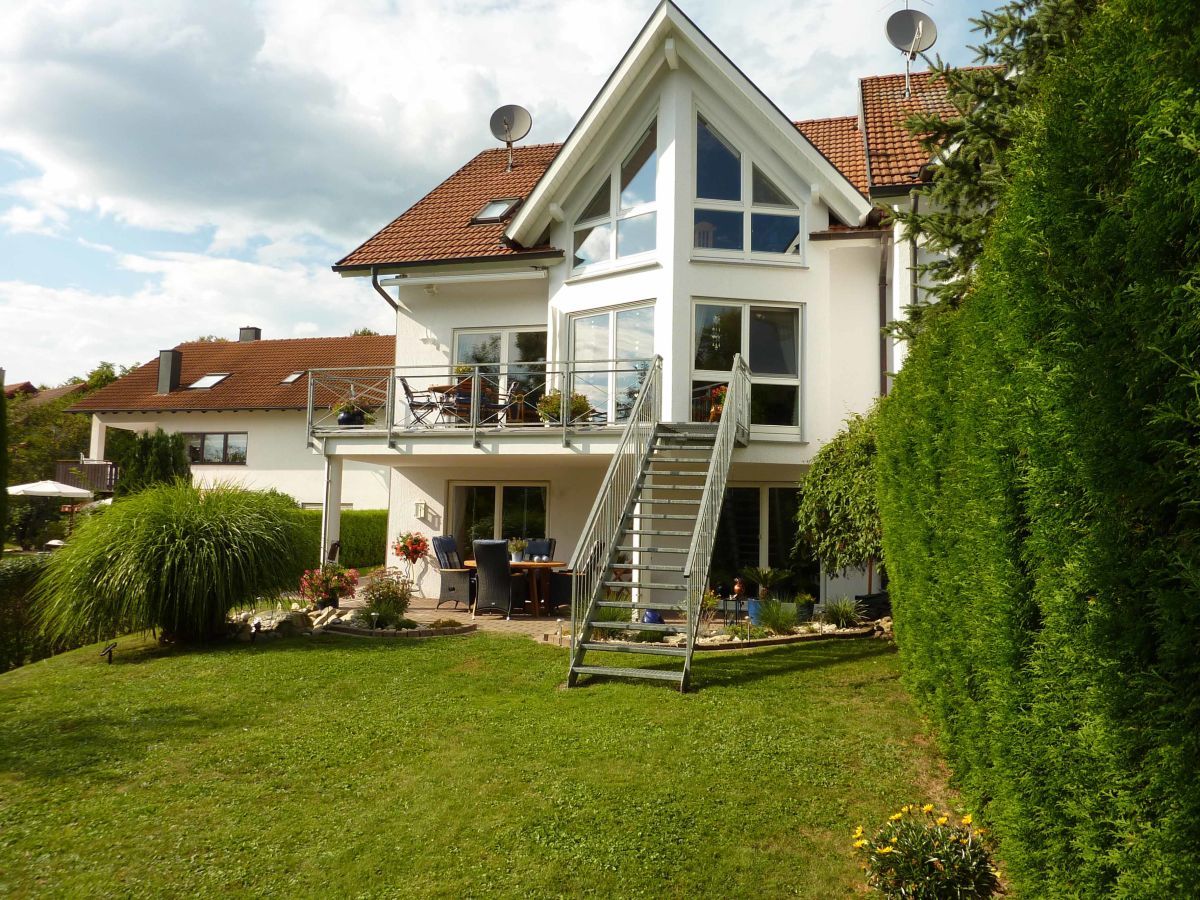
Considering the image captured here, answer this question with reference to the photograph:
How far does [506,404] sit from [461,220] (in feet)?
17.6

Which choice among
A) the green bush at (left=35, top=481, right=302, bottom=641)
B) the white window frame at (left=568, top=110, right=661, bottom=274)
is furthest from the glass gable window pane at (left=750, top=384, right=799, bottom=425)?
the green bush at (left=35, top=481, right=302, bottom=641)

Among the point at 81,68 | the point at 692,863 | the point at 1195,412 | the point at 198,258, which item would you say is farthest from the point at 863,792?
the point at 198,258

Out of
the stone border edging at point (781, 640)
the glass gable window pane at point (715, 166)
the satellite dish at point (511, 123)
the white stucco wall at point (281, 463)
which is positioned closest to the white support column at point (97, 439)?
the white stucco wall at point (281, 463)

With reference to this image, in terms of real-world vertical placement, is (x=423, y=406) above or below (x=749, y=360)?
below

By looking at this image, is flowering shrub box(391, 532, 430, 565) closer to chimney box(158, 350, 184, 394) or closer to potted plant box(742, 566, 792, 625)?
potted plant box(742, 566, 792, 625)

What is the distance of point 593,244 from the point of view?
1608 centimetres

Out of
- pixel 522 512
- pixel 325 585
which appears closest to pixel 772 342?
pixel 522 512

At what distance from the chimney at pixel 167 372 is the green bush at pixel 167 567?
86.4ft

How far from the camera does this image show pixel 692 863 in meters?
4.89

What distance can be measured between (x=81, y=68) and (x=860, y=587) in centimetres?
1380

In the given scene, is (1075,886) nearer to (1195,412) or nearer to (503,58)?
(1195,412)

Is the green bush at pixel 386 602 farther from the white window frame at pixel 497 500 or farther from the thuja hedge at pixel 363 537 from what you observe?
the thuja hedge at pixel 363 537

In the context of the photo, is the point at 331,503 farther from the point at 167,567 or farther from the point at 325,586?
the point at 167,567

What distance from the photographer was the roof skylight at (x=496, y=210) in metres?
18.1
